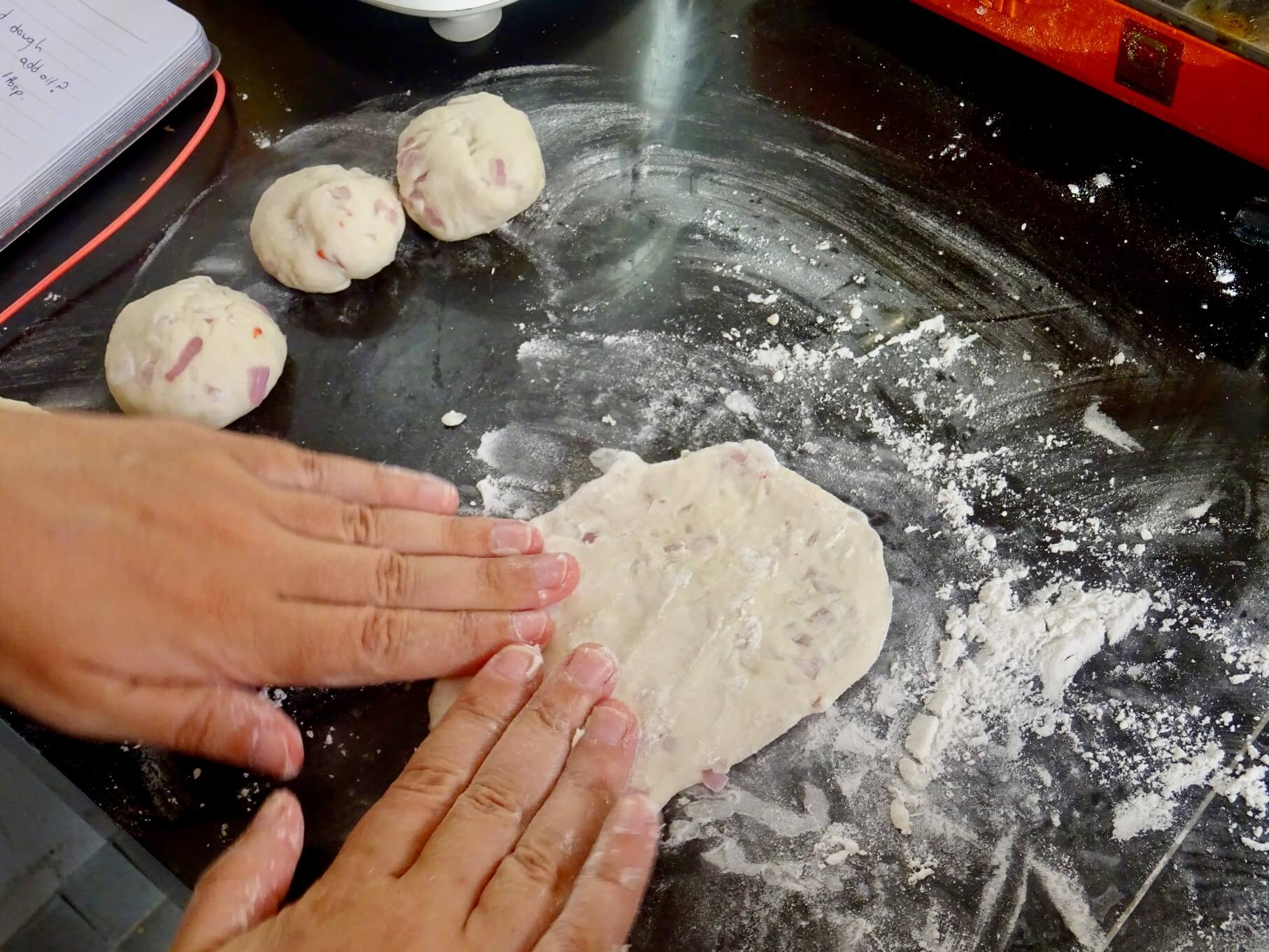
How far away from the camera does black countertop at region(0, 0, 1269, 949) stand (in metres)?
1.23

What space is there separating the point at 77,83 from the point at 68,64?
0.05 m

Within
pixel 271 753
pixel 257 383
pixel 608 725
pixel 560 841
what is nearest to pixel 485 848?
pixel 560 841

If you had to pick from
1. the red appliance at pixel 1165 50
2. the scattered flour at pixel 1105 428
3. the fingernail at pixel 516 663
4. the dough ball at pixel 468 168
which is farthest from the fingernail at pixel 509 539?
the red appliance at pixel 1165 50

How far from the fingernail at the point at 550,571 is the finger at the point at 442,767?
0.08 m

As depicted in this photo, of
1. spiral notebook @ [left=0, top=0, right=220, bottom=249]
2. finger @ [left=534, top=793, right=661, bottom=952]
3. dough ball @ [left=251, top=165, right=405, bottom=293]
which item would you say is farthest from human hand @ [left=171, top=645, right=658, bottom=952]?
spiral notebook @ [left=0, top=0, right=220, bottom=249]

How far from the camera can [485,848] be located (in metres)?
1.03

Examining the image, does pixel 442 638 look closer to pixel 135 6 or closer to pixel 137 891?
pixel 137 891

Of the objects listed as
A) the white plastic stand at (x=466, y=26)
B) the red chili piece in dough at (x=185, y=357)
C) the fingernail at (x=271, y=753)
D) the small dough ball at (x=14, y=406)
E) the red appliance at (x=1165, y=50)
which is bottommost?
the fingernail at (x=271, y=753)

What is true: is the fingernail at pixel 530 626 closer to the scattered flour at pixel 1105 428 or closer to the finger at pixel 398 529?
the finger at pixel 398 529

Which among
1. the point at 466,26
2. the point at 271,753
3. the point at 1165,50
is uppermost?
the point at 1165,50

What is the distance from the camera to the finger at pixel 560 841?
3.26ft

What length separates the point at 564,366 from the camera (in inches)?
59.3

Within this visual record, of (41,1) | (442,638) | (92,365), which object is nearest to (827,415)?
(442,638)

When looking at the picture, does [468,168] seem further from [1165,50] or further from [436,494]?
[1165,50]
